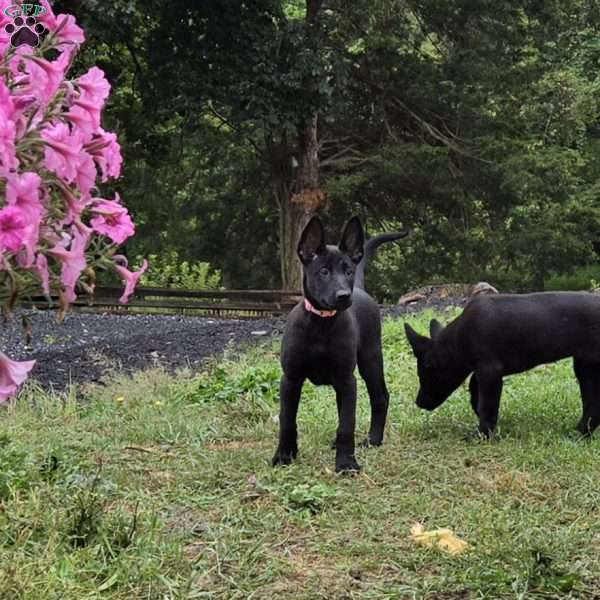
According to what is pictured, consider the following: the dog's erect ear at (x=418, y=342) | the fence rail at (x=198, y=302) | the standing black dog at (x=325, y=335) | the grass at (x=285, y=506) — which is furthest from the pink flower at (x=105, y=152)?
the fence rail at (x=198, y=302)

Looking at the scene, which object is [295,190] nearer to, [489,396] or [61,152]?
[489,396]

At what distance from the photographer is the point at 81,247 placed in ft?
6.39

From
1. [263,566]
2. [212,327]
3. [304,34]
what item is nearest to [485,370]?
[263,566]

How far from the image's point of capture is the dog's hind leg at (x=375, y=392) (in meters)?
5.21

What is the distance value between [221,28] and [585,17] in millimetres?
8353

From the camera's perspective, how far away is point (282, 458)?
4.64m

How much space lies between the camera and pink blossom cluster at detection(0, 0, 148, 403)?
68.5 inches

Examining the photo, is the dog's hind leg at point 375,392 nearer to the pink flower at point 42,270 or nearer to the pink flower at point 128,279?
the pink flower at point 128,279

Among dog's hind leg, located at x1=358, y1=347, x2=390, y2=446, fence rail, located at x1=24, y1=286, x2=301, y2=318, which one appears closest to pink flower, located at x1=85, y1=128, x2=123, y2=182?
dog's hind leg, located at x1=358, y1=347, x2=390, y2=446

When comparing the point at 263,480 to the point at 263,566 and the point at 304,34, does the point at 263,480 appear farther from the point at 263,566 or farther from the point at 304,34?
the point at 304,34

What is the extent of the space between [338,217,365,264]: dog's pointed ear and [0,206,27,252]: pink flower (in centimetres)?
281

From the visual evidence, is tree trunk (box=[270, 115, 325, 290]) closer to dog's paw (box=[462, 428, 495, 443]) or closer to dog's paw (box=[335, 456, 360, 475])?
dog's paw (box=[462, 428, 495, 443])

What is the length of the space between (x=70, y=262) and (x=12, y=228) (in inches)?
10.2

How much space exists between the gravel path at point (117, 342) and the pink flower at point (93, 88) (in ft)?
20.8
